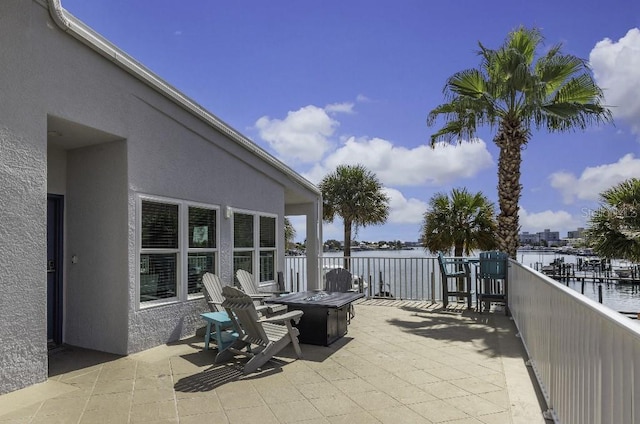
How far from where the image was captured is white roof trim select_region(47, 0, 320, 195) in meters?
4.57

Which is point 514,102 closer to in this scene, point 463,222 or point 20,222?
point 463,222

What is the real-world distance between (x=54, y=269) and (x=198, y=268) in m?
2.00

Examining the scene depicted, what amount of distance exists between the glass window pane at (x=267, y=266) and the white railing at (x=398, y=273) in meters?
0.43

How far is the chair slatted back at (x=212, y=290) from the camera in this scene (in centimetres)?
612

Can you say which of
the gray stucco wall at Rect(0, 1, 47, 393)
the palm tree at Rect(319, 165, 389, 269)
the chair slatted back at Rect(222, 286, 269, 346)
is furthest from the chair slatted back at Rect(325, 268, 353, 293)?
the palm tree at Rect(319, 165, 389, 269)

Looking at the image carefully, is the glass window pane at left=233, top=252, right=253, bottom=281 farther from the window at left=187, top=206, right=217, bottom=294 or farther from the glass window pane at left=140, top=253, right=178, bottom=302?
the glass window pane at left=140, top=253, right=178, bottom=302

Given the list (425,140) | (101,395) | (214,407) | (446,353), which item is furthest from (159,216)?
(425,140)

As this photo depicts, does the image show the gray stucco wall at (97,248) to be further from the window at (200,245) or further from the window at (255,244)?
the window at (255,244)

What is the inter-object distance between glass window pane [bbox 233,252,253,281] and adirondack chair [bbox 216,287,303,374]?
244cm

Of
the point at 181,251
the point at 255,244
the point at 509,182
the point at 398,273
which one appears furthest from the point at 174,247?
the point at 509,182

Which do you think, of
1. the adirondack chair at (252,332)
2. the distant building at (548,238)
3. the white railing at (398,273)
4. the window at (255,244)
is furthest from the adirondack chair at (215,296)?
the distant building at (548,238)

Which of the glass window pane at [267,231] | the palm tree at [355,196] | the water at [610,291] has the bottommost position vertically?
the water at [610,291]

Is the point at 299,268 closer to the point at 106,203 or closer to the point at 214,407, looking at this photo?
the point at 106,203

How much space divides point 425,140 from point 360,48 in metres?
2.93
